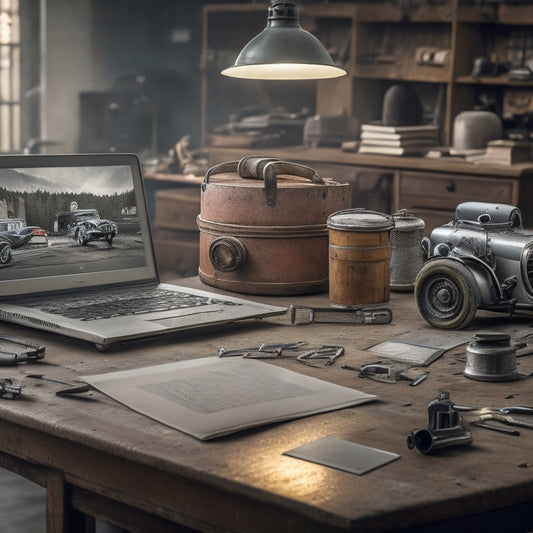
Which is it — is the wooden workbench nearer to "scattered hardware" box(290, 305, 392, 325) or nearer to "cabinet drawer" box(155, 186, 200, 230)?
"scattered hardware" box(290, 305, 392, 325)

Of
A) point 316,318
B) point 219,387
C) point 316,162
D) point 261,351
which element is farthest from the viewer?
point 316,162

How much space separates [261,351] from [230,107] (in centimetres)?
493

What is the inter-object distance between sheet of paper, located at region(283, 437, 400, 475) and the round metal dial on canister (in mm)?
→ 401

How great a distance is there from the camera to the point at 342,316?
2031 millimetres

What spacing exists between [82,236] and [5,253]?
0.59 ft

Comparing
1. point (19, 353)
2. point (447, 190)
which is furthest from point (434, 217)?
point (19, 353)

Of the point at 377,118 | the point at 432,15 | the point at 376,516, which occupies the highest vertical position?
the point at 432,15

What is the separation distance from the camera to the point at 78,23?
6648 millimetres

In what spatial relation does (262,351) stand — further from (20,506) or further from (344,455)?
(20,506)

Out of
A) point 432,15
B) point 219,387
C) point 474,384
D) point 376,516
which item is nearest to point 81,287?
point 219,387

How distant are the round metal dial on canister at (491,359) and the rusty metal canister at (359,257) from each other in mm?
529

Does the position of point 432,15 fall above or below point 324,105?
above

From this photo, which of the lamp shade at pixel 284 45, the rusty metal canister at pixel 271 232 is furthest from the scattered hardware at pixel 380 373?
the lamp shade at pixel 284 45

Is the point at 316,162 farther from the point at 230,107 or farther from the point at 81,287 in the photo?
the point at 81,287
